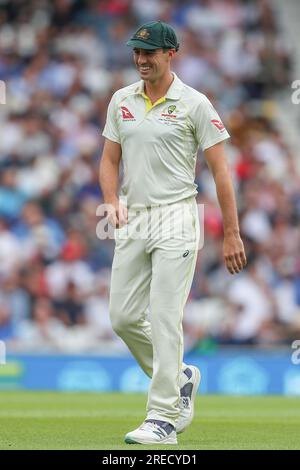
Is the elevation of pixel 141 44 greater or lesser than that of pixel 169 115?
greater

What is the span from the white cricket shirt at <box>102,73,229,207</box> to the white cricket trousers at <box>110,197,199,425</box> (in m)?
0.11

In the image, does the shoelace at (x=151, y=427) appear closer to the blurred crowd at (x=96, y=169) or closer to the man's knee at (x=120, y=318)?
the man's knee at (x=120, y=318)

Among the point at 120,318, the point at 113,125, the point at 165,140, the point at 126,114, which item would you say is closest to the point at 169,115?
the point at 165,140

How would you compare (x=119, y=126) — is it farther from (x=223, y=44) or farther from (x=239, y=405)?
(x=223, y=44)

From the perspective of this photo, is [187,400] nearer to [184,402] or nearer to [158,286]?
[184,402]

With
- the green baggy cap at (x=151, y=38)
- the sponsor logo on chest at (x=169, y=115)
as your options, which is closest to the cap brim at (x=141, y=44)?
the green baggy cap at (x=151, y=38)

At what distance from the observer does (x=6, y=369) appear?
13.5 meters

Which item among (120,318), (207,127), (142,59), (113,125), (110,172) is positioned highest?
(142,59)

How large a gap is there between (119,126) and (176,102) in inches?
13.6

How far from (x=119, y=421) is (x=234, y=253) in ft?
7.05

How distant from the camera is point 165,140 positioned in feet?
22.7

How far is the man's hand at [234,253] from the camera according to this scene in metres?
6.85

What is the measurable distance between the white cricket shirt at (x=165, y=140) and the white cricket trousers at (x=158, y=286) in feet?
0.36
